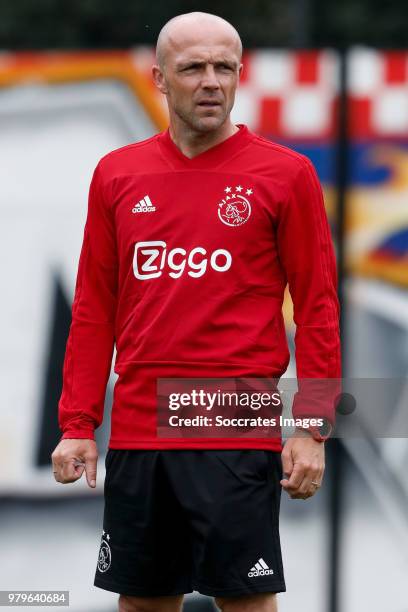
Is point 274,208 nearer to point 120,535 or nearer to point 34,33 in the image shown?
point 120,535

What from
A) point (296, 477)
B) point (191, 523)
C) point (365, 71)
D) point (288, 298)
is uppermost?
point (365, 71)

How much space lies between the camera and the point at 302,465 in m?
2.99

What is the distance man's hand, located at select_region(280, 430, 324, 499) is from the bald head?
0.86 metres

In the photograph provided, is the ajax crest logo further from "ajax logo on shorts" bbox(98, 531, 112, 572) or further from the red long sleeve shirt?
"ajax logo on shorts" bbox(98, 531, 112, 572)

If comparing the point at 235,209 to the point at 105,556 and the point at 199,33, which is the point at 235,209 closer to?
the point at 199,33

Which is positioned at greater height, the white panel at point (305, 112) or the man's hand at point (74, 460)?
the white panel at point (305, 112)

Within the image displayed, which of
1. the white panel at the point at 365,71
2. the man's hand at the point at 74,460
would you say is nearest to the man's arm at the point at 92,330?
the man's hand at the point at 74,460

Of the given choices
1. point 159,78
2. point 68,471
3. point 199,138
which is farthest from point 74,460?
point 159,78

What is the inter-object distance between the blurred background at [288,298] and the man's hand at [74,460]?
1.21 metres

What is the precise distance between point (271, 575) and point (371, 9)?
9077 millimetres

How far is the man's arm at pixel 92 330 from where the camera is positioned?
126 inches

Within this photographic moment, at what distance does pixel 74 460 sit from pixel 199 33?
99 cm

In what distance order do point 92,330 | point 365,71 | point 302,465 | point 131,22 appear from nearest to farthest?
1. point 302,465
2. point 92,330
3. point 365,71
4. point 131,22

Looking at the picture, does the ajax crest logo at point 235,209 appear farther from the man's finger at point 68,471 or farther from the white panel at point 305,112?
the white panel at point 305,112
